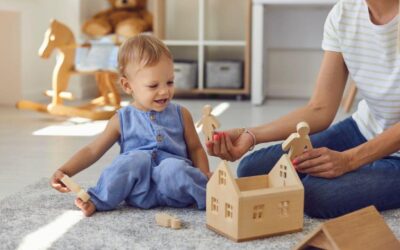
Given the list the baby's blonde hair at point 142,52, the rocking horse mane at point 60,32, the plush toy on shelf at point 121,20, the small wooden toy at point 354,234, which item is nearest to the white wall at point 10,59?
the plush toy on shelf at point 121,20

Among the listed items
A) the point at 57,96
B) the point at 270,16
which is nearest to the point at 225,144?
the point at 57,96

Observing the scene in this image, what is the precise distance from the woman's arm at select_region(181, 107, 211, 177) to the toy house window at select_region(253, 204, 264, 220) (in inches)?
13.4

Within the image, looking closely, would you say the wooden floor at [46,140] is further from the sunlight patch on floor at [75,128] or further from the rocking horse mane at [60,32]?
the rocking horse mane at [60,32]

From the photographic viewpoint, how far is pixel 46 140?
256 centimetres

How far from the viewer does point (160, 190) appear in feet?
5.01

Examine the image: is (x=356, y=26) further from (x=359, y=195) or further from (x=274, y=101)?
(x=274, y=101)

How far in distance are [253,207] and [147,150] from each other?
378mm

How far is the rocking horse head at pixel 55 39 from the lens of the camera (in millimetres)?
2992

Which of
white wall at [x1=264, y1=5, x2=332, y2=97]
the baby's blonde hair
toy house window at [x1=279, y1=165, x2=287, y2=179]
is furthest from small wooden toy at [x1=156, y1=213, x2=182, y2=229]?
white wall at [x1=264, y1=5, x2=332, y2=97]

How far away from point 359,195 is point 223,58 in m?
2.77

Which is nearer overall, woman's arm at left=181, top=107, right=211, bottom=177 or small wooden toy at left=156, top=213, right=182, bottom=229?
small wooden toy at left=156, top=213, right=182, bottom=229

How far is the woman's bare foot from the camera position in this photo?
4.80 ft

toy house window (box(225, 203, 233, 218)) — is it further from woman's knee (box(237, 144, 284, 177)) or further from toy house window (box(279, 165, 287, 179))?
woman's knee (box(237, 144, 284, 177))

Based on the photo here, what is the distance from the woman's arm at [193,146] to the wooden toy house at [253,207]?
266mm
